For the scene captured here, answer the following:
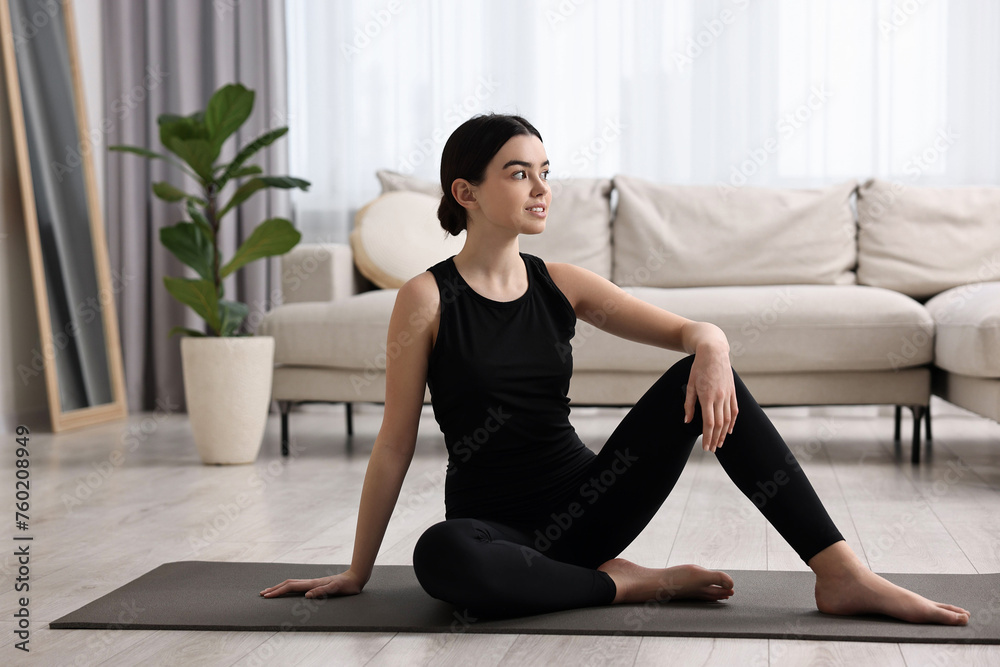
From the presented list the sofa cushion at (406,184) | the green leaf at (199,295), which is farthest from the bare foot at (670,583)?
the sofa cushion at (406,184)

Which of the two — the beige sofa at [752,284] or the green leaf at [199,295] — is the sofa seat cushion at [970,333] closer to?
→ the beige sofa at [752,284]

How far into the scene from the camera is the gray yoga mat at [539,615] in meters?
1.26

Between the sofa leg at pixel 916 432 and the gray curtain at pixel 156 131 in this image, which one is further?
the gray curtain at pixel 156 131

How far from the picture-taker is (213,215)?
286cm

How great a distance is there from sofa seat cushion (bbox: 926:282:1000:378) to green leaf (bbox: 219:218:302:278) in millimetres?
1750

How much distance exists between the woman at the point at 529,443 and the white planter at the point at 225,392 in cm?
139

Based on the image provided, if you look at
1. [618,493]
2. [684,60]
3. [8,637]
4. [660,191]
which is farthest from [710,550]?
[684,60]

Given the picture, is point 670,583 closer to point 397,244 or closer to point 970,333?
point 970,333

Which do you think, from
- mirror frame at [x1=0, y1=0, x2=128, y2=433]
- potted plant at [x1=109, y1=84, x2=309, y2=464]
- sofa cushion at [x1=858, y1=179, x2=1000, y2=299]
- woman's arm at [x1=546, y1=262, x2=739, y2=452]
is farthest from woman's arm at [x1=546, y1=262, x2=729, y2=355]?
mirror frame at [x1=0, y1=0, x2=128, y2=433]

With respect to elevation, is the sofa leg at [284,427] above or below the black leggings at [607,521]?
below

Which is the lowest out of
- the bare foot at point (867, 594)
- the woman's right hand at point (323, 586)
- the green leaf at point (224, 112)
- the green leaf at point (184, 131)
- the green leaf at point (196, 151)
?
the woman's right hand at point (323, 586)

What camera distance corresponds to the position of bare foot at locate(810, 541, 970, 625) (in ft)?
4.13

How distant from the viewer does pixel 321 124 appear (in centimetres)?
411

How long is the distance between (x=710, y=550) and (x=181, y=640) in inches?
36.5
